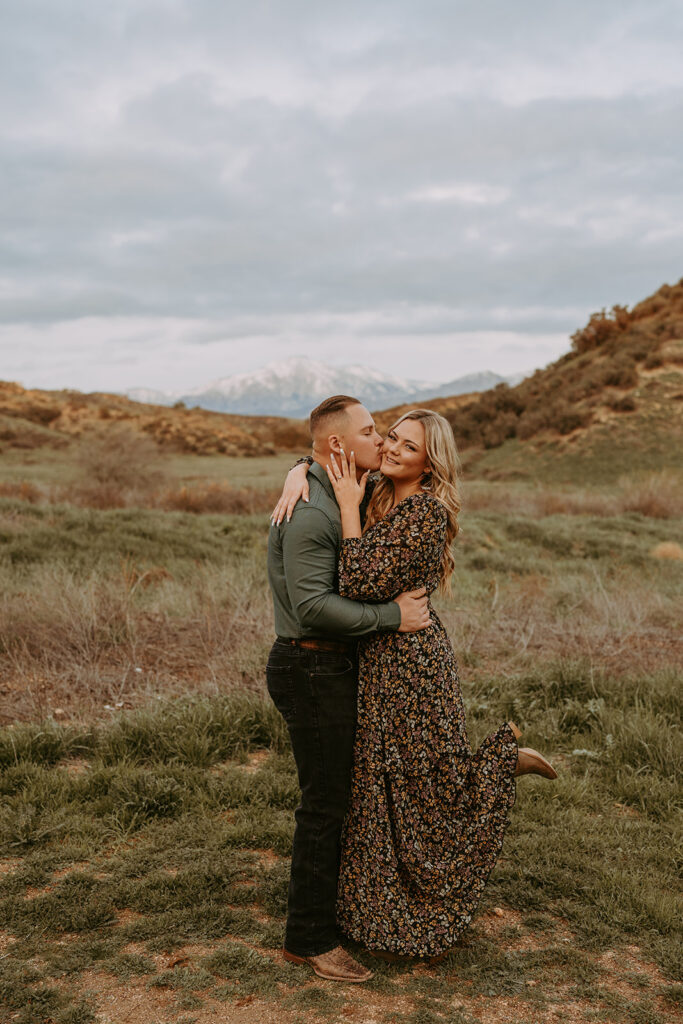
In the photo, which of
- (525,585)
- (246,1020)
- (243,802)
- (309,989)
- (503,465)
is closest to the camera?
(246,1020)

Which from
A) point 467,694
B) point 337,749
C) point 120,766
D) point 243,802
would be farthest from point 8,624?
point 337,749

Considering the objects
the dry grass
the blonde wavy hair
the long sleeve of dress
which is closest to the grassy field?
the long sleeve of dress

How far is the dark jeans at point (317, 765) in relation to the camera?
10.1ft

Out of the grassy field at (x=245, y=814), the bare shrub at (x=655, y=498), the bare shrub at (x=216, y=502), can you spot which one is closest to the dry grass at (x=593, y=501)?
the bare shrub at (x=655, y=498)

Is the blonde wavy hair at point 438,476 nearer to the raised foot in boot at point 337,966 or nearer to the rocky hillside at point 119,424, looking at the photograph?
the raised foot in boot at point 337,966

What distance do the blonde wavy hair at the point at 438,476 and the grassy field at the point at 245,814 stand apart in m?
1.80

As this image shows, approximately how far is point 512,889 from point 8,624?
16.8 feet

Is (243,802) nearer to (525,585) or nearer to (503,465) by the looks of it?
(525,585)

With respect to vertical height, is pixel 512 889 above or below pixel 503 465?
below

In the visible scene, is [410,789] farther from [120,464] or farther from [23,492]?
[120,464]

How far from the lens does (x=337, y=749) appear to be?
3092 millimetres

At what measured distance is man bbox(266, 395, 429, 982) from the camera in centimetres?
297

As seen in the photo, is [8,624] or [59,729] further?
A: [8,624]

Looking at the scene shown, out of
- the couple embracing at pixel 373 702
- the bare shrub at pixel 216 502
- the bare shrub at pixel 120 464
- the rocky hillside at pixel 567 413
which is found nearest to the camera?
the couple embracing at pixel 373 702
